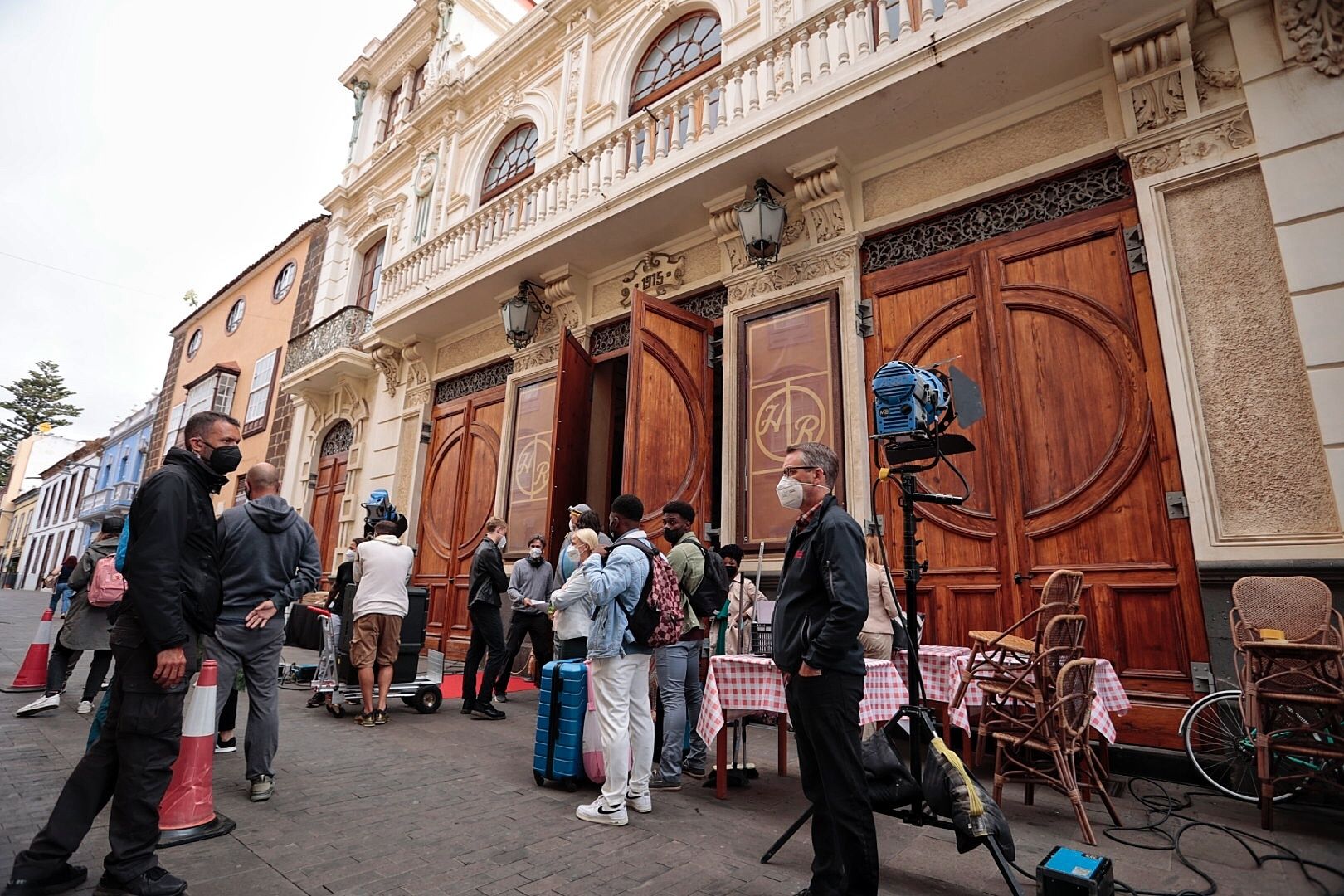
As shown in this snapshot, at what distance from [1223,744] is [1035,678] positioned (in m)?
1.48

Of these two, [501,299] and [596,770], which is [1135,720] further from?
[501,299]

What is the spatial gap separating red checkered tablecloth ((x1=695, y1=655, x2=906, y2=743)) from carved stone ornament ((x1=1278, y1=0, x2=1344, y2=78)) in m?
5.04

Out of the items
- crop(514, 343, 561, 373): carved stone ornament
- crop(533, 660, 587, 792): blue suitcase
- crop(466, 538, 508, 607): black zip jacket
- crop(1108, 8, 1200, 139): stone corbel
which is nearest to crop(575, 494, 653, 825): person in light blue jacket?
crop(533, 660, 587, 792): blue suitcase

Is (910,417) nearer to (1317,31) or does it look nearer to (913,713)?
(913,713)

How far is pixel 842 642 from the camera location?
2.38 m

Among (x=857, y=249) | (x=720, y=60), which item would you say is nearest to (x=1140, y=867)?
(x=857, y=249)

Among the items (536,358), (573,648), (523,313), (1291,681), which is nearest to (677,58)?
(523,313)

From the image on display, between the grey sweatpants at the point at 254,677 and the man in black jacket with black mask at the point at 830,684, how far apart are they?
2833 millimetres

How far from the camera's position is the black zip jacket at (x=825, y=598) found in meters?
2.40

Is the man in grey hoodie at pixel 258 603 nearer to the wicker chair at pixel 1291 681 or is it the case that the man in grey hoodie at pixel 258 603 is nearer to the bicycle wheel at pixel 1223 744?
the wicker chair at pixel 1291 681

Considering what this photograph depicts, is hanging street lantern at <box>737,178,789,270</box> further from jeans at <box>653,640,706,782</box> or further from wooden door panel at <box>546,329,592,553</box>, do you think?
jeans at <box>653,640,706,782</box>

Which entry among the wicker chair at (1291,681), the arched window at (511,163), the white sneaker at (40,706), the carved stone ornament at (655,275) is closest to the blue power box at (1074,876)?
the wicker chair at (1291,681)

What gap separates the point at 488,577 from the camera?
607cm

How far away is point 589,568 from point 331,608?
173 inches
